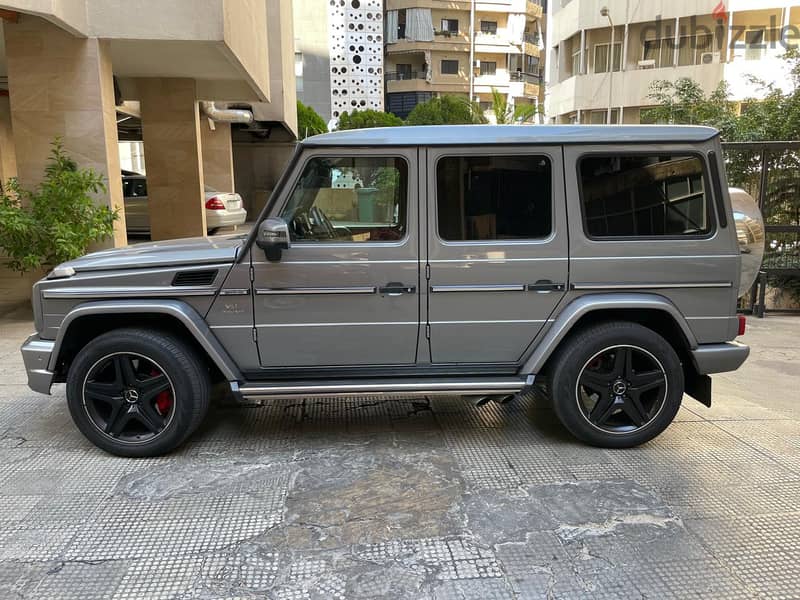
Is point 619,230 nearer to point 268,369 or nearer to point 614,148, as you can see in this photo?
point 614,148

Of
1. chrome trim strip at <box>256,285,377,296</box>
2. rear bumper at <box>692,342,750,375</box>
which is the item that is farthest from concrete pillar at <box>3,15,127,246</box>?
rear bumper at <box>692,342,750,375</box>

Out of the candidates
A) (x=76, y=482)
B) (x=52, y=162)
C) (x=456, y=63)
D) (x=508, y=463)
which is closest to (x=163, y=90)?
(x=52, y=162)

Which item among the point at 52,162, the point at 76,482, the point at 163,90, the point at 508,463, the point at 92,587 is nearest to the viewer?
the point at 92,587

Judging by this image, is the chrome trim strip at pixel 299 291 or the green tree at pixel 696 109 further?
the green tree at pixel 696 109

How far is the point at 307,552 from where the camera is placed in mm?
2986

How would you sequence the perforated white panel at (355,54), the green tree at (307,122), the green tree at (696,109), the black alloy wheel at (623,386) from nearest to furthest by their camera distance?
the black alloy wheel at (623,386) → the green tree at (696,109) → the green tree at (307,122) → the perforated white panel at (355,54)

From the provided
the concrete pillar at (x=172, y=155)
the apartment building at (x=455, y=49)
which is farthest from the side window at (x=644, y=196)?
the apartment building at (x=455, y=49)

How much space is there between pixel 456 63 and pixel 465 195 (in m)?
58.0

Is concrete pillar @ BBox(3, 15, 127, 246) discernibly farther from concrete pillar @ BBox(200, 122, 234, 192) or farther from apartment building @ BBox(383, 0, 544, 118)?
apartment building @ BBox(383, 0, 544, 118)

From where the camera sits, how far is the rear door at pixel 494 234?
12.8 feet

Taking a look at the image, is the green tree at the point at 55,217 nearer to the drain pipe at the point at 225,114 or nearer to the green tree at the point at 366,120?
the drain pipe at the point at 225,114

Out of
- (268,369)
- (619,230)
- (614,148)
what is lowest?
(268,369)

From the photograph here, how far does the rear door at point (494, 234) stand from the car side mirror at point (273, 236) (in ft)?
2.95

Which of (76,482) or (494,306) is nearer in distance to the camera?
(76,482)
